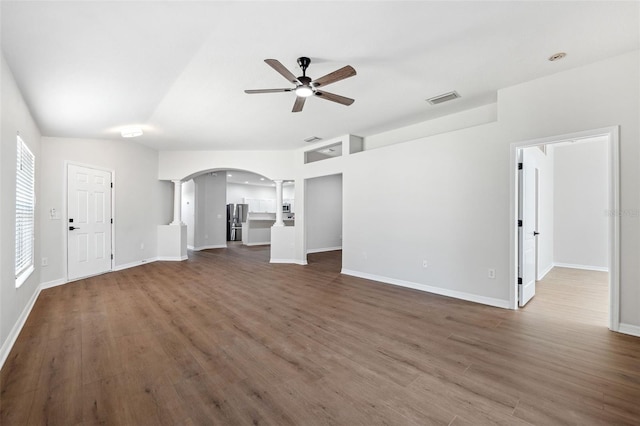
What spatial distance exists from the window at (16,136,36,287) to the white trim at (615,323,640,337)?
6499 mm

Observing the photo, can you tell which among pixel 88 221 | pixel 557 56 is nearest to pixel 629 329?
pixel 557 56

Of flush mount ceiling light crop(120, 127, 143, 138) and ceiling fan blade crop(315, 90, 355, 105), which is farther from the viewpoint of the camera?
flush mount ceiling light crop(120, 127, 143, 138)

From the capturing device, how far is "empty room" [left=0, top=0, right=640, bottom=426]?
190 centimetres

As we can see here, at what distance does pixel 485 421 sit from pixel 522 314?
2301 mm

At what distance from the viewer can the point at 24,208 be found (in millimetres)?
3371

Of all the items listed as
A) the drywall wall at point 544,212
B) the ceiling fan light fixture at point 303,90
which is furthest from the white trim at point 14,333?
the drywall wall at point 544,212

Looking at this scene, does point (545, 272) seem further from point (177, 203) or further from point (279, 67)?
point (177, 203)

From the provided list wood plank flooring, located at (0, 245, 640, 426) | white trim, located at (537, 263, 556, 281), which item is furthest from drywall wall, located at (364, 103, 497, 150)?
white trim, located at (537, 263, 556, 281)

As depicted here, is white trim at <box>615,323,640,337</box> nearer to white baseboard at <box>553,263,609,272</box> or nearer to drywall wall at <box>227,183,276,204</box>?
white baseboard at <box>553,263,609,272</box>

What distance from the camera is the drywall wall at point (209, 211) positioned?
30.6ft

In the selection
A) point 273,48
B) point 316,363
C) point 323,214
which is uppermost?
point 273,48

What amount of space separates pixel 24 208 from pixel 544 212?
8.63m

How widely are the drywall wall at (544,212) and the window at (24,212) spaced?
735cm

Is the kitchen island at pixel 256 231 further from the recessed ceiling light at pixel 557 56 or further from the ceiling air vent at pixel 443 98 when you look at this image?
the recessed ceiling light at pixel 557 56
